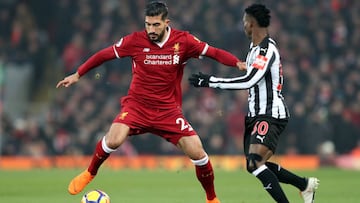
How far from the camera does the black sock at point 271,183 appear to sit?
9.29 m

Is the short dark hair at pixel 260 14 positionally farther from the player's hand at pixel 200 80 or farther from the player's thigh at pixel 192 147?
the player's thigh at pixel 192 147

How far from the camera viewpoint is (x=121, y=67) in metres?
22.8

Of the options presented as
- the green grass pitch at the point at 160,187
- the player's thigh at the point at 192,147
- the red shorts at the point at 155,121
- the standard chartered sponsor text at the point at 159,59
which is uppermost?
the standard chartered sponsor text at the point at 159,59

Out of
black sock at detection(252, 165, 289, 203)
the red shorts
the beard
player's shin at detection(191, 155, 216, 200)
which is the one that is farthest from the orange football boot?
black sock at detection(252, 165, 289, 203)

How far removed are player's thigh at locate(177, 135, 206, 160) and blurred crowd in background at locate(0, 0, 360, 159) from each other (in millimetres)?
11196

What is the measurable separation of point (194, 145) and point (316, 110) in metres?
11.7

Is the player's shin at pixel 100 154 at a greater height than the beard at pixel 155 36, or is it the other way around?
the beard at pixel 155 36

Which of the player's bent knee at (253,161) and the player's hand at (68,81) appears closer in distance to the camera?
the player's bent knee at (253,161)

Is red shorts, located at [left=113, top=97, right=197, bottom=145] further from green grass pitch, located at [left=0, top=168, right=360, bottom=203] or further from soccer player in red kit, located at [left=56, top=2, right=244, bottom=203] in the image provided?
green grass pitch, located at [left=0, top=168, right=360, bottom=203]

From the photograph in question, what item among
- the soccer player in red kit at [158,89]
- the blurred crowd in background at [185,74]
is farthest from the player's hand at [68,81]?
the blurred crowd in background at [185,74]

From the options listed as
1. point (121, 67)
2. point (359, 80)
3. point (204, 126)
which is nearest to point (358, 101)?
point (359, 80)

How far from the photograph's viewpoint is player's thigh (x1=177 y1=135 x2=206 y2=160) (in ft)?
33.9

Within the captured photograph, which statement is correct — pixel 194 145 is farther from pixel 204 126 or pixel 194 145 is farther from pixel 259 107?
pixel 204 126

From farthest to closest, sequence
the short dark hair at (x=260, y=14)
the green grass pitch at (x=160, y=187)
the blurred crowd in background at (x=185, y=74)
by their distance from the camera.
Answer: the blurred crowd in background at (x=185, y=74) < the green grass pitch at (x=160, y=187) < the short dark hair at (x=260, y=14)
